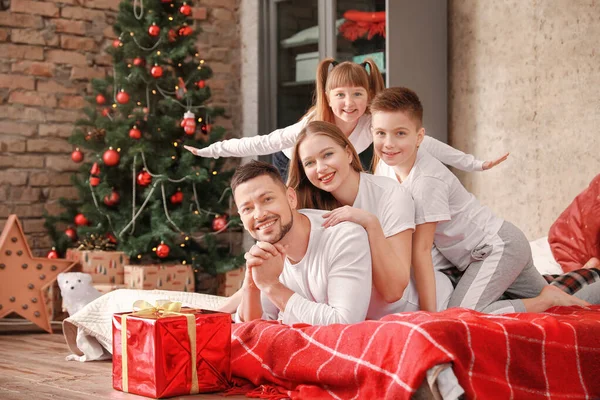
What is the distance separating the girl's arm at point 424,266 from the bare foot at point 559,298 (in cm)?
46

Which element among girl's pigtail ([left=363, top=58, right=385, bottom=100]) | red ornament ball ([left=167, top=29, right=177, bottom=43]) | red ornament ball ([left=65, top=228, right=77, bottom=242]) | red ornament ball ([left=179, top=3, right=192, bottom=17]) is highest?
red ornament ball ([left=179, top=3, right=192, bottom=17])

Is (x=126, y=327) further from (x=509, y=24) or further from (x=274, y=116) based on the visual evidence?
(x=274, y=116)

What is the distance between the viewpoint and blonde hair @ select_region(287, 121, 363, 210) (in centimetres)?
269

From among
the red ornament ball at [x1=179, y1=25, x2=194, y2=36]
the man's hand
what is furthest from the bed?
the red ornament ball at [x1=179, y1=25, x2=194, y2=36]

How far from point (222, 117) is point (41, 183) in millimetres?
1303

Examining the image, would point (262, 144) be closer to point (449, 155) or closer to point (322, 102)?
point (322, 102)

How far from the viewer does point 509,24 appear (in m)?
4.66

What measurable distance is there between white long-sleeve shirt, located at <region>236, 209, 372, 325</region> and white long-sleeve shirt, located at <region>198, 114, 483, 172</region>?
807 millimetres

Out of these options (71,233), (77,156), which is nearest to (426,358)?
(71,233)

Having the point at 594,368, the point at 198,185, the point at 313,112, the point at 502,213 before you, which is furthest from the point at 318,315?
the point at 198,185

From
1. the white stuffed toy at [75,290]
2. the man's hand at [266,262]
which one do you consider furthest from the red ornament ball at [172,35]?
the man's hand at [266,262]

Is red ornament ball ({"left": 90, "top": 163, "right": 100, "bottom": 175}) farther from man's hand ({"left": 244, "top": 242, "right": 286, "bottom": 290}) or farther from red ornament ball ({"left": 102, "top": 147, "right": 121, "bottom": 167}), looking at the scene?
man's hand ({"left": 244, "top": 242, "right": 286, "bottom": 290})

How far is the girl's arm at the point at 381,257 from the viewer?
8.15ft

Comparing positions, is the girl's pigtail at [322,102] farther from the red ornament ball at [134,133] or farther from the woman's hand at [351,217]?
the red ornament ball at [134,133]
